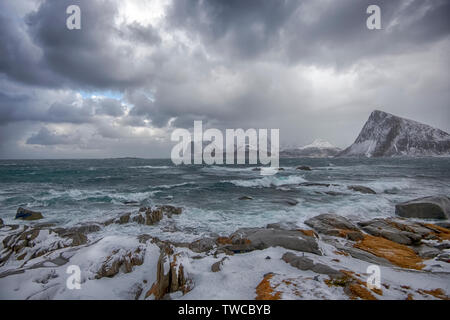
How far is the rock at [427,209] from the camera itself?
13.2 metres

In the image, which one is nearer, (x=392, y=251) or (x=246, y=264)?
(x=246, y=264)

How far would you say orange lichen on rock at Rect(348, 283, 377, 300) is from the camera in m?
3.94

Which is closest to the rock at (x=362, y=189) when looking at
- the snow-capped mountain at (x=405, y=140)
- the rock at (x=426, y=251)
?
the rock at (x=426, y=251)

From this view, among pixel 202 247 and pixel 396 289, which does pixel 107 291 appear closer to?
pixel 202 247

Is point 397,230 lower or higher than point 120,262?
lower

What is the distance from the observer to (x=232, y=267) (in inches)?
230

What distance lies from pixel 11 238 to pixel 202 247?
29.4 ft

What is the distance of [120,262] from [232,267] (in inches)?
142

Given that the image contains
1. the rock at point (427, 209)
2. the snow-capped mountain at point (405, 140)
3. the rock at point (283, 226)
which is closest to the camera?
the rock at point (283, 226)

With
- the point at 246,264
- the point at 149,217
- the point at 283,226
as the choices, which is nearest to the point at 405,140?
the point at 283,226

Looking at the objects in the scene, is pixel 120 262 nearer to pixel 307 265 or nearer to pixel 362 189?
pixel 307 265

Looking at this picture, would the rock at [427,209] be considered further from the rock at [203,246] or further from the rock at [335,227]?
the rock at [203,246]

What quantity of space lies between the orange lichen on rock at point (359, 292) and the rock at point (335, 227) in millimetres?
6457
